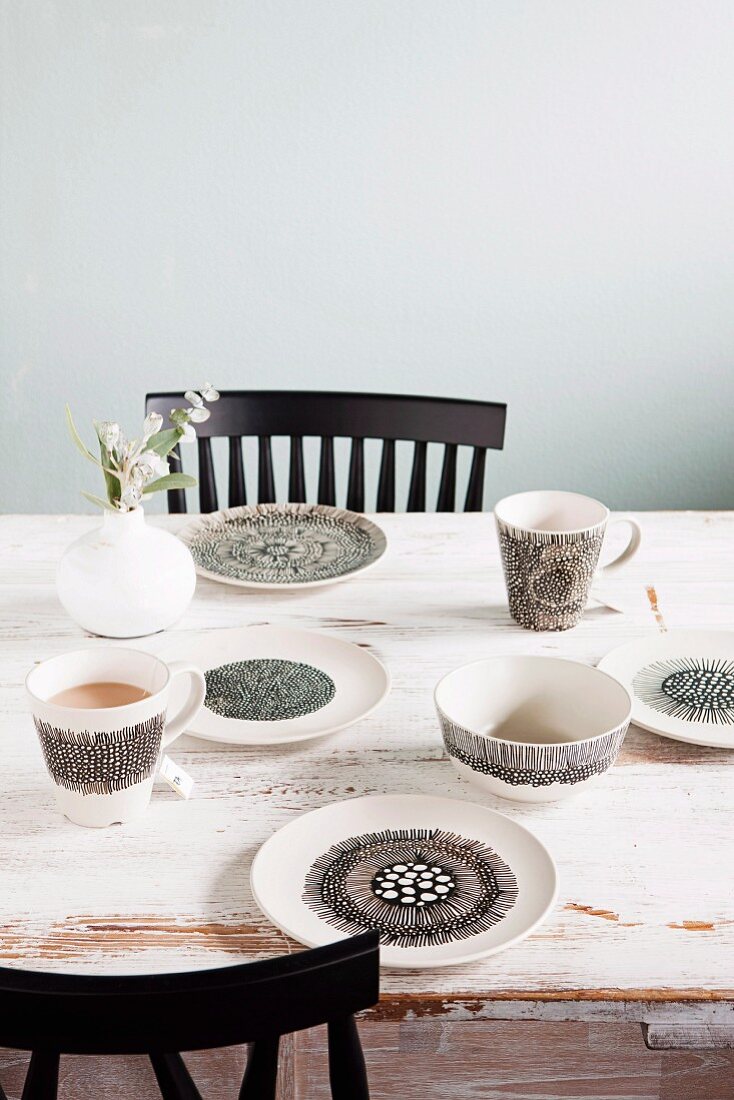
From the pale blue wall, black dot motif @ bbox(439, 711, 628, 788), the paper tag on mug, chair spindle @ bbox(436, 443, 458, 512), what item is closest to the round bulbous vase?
the paper tag on mug

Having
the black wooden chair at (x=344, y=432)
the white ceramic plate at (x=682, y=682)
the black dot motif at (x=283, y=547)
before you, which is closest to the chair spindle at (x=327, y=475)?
the black wooden chair at (x=344, y=432)

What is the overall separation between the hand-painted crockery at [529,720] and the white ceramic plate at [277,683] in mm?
92

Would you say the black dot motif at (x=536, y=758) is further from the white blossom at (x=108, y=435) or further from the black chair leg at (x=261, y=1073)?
the white blossom at (x=108, y=435)

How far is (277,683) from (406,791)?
207 millimetres

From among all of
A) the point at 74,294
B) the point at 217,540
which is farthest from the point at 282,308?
the point at 217,540

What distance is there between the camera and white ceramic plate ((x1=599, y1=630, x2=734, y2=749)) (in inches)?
36.9

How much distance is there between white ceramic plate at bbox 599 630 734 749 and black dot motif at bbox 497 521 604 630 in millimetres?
74

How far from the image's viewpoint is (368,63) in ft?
7.36

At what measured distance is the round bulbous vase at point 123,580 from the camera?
1077mm

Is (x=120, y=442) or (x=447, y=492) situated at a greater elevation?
(x=120, y=442)

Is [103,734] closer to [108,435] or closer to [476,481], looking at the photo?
[108,435]

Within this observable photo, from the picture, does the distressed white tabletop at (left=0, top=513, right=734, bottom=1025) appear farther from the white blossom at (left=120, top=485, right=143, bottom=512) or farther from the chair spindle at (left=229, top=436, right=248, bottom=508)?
the chair spindle at (left=229, top=436, right=248, bottom=508)

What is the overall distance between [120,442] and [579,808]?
56cm

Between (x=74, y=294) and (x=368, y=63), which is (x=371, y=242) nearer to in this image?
(x=368, y=63)
